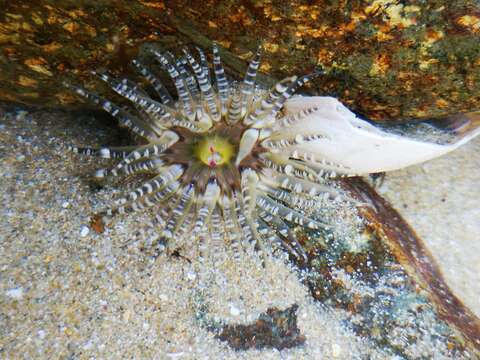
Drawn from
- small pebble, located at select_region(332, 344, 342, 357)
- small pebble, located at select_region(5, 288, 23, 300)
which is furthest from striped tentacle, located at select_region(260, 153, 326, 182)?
small pebble, located at select_region(5, 288, 23, 300)

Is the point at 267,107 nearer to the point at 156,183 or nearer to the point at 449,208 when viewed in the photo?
the point at 156,183

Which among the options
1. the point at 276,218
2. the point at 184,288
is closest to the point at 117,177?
the point at 184,288

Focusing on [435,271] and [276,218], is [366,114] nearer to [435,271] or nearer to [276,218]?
[276,218]

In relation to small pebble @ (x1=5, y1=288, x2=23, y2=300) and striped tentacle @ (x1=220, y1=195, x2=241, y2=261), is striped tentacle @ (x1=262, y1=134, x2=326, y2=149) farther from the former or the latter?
small pebble @ (x1=5, y1=288, x2=23, y2=300)

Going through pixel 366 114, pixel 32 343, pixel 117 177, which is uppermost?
pixel 366 114

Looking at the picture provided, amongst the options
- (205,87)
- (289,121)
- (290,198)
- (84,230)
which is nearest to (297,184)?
(290,198)

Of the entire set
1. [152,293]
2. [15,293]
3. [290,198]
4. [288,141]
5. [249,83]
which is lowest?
[15,293]
